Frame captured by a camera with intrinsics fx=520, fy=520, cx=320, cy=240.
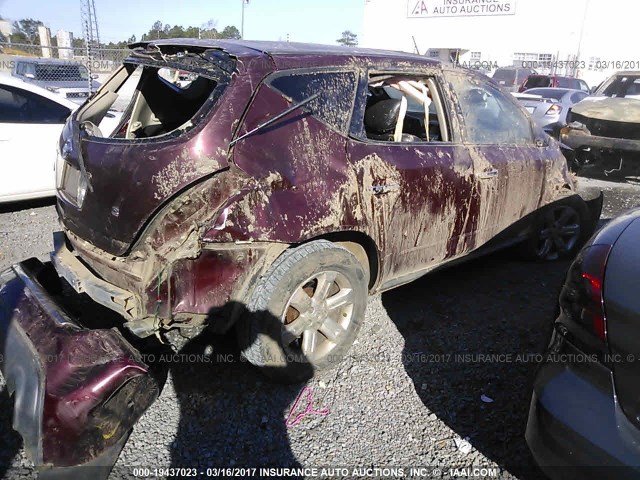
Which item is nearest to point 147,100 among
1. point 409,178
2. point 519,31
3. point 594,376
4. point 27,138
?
point 409,178

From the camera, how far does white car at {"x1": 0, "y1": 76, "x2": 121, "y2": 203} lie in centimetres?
557

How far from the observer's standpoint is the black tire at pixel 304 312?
2.75 metres

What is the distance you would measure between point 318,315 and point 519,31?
1552 inches

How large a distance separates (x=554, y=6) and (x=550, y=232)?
37.1m

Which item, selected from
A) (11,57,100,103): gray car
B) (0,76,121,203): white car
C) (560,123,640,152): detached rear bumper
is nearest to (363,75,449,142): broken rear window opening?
(0,76,121,203): white car

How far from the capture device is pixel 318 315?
119 inches

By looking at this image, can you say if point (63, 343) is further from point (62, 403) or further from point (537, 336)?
point (537, 336)

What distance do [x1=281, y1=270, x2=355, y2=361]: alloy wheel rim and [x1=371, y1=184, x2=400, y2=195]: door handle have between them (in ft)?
1.76

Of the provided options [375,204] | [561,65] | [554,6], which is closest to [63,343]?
[375,204]

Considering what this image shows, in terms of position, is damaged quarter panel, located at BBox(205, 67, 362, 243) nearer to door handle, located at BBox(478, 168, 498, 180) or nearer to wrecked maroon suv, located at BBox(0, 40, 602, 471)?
wrecked maroon suv, located at BBox(0, 40, 602, 471)

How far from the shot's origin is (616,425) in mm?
1750

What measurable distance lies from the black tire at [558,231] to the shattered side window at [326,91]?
2.34 meters

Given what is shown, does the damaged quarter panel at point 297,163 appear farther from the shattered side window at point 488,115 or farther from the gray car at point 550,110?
the gray car at point 550,110

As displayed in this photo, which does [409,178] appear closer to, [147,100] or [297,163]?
[297,163]
